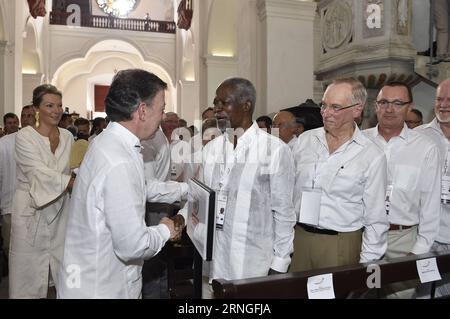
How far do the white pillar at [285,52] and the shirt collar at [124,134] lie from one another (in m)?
4.44

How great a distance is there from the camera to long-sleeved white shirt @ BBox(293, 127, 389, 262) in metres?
2.41

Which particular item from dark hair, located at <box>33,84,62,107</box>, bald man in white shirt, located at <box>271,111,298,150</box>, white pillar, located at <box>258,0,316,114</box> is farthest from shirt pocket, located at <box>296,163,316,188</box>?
white pillar, located at <box>258,0,316,114</box>

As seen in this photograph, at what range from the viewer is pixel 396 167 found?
9.10ft

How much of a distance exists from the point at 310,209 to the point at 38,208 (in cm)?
205

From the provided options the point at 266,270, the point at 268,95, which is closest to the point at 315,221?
the point at 266,270

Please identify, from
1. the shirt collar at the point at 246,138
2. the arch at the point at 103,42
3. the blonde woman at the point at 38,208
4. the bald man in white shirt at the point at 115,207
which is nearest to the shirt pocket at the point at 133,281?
the bald man in white shirt at the point at 115,207

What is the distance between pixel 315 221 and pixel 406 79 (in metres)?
4.26

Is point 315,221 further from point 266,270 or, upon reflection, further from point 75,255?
point 75,255

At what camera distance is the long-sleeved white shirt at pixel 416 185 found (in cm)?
261

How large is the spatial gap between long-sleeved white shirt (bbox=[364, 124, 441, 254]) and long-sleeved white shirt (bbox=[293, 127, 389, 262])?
323 mm

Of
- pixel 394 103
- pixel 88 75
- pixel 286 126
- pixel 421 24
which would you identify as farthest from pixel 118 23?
pixel 394 103

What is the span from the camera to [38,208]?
3.35 metres

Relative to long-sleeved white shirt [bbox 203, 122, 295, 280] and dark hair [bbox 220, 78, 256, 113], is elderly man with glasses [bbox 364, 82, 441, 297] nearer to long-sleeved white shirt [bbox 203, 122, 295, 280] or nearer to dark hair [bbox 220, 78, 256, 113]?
long-sleeved white shirt [bbox 203, 122, 295, 280]

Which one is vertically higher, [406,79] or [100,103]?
[100,103]
